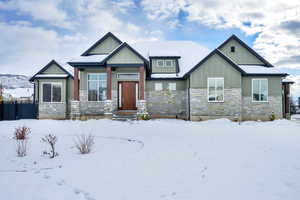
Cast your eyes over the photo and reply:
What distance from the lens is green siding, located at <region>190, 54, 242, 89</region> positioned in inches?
563

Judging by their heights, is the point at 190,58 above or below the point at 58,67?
above

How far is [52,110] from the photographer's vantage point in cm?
1677

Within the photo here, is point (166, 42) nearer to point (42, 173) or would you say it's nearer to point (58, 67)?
point (58, 67)

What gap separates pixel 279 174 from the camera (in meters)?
3.66

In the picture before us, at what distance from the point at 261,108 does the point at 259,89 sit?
160 cm

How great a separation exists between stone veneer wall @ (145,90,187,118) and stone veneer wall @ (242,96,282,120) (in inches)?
204

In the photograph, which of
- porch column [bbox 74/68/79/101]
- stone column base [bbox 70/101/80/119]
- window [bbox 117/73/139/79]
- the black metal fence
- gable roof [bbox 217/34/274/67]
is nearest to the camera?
porch column [bbox 74/68/79/101]

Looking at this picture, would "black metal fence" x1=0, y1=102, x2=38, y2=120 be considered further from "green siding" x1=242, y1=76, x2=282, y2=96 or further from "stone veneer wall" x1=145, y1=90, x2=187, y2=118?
"green siding" x1=242, y1=76, x2=282, y2=96

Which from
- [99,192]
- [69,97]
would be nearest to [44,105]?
[69,97]

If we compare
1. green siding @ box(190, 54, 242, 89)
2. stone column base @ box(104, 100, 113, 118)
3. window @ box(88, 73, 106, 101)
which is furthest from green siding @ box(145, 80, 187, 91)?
window @ box(88, 73, 106, 101)

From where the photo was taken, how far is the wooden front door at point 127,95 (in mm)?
15680

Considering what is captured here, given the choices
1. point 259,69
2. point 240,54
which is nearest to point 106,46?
point 240,54

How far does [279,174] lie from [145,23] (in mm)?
15992

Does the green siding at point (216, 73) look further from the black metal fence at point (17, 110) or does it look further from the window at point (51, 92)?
the black metal fence at point (17, 110)
